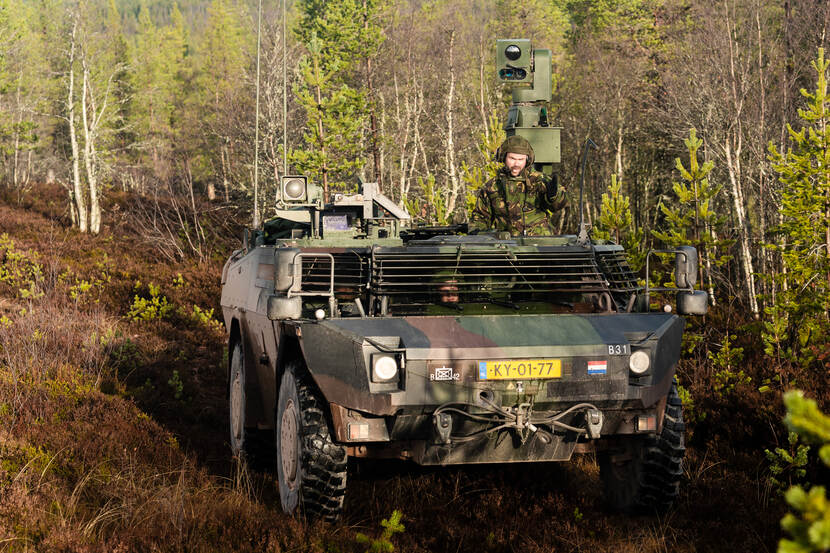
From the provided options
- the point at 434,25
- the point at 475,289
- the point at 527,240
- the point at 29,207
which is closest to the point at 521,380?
the point at 475,289

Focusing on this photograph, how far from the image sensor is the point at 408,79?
3844 centimetres

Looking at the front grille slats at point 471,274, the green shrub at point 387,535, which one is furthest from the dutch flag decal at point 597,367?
the green shrub at point 387,535

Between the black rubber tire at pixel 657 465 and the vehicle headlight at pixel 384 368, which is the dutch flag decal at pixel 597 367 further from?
the vehicle headlight at pixel 384 368

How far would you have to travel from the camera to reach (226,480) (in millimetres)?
7352

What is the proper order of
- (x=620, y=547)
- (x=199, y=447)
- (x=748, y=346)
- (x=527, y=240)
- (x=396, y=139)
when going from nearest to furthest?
(x=620, y=547)
(x=527, y=240)
(x=199, y=447)
(x=748, y=346)
(x=396, y=139)

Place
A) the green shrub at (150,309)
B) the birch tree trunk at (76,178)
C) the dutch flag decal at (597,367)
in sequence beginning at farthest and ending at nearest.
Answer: the birch tree trunk at (76,178)
the green shrub at (150,309)
the dutch flag decal at (597,367)

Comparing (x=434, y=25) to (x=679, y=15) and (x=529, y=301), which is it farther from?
(x=529, y=301)

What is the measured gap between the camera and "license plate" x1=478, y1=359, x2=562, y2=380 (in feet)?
17.6

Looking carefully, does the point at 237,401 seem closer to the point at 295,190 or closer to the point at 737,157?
the point at 295,190

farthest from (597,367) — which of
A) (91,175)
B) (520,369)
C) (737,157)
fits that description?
(91,175)

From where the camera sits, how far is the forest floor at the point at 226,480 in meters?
5.64

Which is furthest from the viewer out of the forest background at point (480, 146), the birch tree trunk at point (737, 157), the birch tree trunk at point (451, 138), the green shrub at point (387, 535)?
the birch tree trunk at point (451, 138)

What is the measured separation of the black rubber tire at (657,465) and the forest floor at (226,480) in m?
0.14

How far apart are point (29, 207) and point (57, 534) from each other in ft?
85.4
